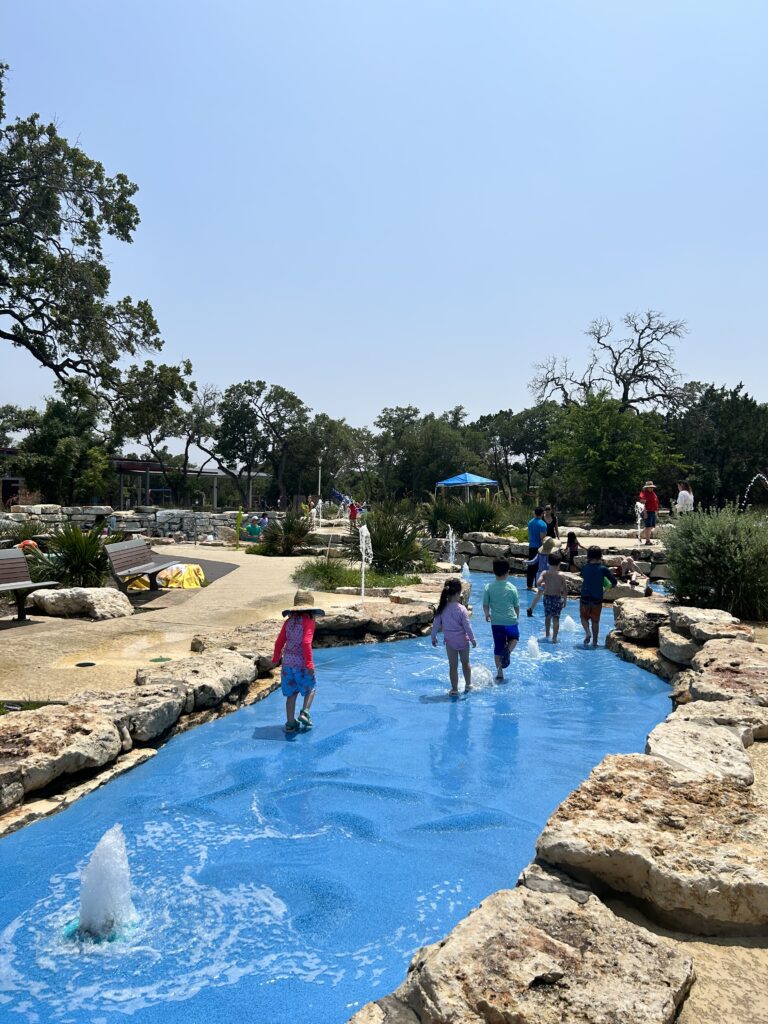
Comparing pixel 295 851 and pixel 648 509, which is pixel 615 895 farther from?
pixel 648 509

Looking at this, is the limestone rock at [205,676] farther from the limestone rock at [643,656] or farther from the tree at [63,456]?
the tree at [63,456]

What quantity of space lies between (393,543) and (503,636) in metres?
7.35

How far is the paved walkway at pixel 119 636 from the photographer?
6.54 metres

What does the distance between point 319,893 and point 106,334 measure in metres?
17.9

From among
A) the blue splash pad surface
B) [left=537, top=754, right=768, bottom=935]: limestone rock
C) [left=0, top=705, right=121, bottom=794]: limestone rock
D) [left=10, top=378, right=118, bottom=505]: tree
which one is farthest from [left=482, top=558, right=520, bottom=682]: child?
[left=10, top=378, right=118, bottom=505]: tree

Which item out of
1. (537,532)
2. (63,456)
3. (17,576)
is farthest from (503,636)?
(63,456)

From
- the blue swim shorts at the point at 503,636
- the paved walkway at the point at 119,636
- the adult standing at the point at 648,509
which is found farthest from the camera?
the adult standing at the point at 648,509

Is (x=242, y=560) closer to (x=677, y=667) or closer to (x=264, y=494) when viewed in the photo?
(x=677, y=667)

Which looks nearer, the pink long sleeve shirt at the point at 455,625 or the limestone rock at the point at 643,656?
the pink long sleeve shirt at the point at 455,625

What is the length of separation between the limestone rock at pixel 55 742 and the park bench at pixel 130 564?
5543mm

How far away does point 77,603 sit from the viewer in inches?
377

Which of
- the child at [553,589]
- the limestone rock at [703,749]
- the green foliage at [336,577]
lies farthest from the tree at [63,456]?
the limestone rock at [703,749]

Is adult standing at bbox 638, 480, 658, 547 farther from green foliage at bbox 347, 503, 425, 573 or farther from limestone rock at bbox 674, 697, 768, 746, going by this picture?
limestone rock at bbox 674, 697, 768, 746

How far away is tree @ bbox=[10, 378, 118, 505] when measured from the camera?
33844 millimetres
